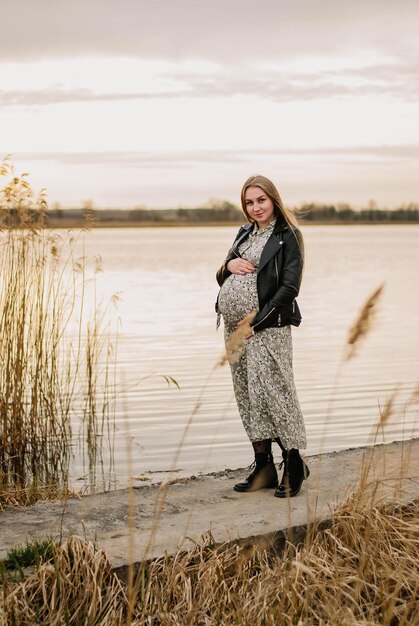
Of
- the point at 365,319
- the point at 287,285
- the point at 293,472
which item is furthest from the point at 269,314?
the point at 365,319

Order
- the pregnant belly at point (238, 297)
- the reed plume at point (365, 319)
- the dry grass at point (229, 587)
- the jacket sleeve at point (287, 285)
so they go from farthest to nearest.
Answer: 1. the pregnant belly at point (238, 297)
2. the jacket sleeve at point (287, 285)
3. the dry grass at point (229, 587)
4. the reed plume at point (365, 319)

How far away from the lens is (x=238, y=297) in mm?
5410

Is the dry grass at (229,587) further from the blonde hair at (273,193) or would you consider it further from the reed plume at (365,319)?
the blonde hair at (273,193)

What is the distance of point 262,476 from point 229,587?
1.35 m

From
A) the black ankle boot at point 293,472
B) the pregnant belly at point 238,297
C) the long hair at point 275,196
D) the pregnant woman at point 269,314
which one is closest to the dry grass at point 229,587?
the black ankle boot at point 293,472

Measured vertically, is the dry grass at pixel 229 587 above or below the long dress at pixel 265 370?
below

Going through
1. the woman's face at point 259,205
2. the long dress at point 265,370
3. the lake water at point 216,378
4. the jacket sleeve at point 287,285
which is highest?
the woman's face at point 259,205

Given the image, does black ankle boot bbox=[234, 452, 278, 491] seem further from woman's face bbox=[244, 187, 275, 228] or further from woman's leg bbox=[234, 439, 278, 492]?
woman's face bbox=[244, 187, 275, 228]

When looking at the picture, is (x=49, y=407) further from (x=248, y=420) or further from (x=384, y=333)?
(x=384, y=333)

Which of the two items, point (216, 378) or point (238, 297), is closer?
point (238, 297)

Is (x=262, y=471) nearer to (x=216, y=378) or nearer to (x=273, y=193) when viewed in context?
(x=273, y=193)

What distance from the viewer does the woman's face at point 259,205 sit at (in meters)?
5.46

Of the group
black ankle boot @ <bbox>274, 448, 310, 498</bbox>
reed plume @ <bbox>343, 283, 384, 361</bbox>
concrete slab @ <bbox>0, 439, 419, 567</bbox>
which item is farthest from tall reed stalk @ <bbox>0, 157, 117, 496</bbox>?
reed plume @ <bbox>343, 283, 384, 361</bbox>

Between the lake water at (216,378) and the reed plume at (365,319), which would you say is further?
the lake water at (216,378)
